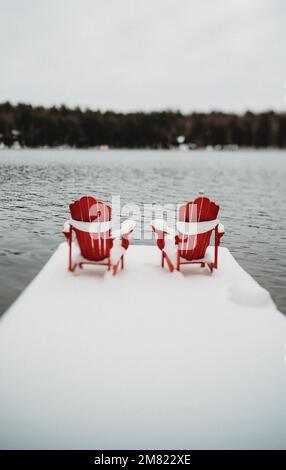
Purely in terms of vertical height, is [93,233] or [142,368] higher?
[93,233]

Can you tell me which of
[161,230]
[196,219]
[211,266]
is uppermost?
[196,219]

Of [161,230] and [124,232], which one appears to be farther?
[161,230]

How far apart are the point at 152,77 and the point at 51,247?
442 feet

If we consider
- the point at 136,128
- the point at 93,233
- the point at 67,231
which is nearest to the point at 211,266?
the point at 93,233

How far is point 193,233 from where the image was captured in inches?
266

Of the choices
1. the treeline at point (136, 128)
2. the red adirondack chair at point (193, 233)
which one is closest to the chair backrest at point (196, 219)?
the red adirondack chair at point (193, 233)

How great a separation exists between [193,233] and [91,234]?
146 centimetres

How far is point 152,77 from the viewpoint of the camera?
138750 millimetres

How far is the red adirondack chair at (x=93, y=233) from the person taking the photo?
21.9 ft

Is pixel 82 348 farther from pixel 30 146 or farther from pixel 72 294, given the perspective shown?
pixel 30 146

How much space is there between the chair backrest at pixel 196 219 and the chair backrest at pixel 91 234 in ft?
3.58

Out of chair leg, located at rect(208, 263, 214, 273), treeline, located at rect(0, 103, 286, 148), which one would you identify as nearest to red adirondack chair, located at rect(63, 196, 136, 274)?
chair leg, located at rect(208, 263, 214, 273)

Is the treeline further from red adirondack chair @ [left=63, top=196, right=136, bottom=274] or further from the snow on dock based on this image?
the snow on dock

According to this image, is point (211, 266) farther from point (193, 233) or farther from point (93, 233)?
point (93, 233)
